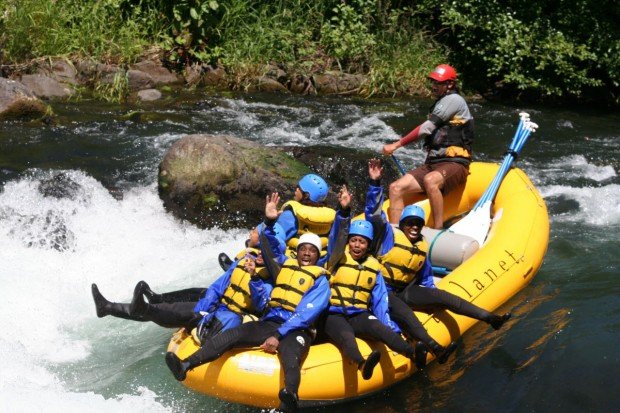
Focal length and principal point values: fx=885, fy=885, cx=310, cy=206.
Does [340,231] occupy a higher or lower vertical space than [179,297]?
higher

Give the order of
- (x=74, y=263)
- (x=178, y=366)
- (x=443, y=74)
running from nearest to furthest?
(x=178, y=366)
(x=443, y=74)
(x=74, y=263)

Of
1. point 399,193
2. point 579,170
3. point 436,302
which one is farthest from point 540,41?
point 436,302

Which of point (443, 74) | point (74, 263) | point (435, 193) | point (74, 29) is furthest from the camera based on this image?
point (74, 29)

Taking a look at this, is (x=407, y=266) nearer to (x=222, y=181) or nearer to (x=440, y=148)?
(x=440, y=148)

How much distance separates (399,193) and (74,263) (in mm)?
2655

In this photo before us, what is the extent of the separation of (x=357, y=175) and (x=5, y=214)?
3022 mm

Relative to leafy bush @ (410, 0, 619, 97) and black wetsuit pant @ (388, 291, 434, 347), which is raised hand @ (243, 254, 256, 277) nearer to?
black wetsuit pant @ (388, 291, 434, 347)

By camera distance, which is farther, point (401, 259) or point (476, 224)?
point (476, 224)

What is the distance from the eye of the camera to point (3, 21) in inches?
428

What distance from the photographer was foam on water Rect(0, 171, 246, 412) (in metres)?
5.51

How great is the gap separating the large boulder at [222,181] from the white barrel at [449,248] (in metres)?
1.63

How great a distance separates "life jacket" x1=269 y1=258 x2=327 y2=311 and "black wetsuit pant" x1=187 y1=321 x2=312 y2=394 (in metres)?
0.14

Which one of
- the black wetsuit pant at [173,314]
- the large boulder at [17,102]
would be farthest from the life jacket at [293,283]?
the large boulder at [17,102]

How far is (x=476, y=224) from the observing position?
6.47 meters
